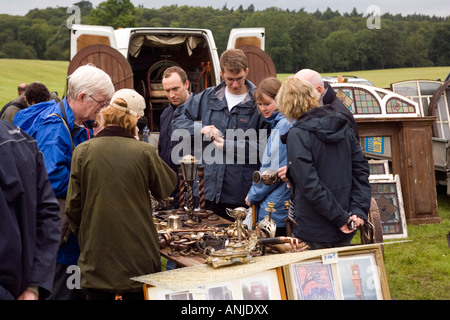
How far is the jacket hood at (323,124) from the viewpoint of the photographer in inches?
126

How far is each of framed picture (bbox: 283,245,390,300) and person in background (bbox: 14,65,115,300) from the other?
135 cm

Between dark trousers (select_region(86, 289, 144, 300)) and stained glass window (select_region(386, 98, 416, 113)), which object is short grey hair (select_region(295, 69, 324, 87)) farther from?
stained glass window (select_region(386, 98, 416, 113))

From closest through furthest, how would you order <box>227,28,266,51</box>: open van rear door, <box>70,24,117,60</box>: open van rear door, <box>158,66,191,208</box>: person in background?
<box>158,66,191,208</box>: person in background
<box>70,24,117,60</box>: open van rear door
<box>227,28,266,51</box>: open van rear door

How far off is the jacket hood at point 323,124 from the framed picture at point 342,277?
2.86 feet

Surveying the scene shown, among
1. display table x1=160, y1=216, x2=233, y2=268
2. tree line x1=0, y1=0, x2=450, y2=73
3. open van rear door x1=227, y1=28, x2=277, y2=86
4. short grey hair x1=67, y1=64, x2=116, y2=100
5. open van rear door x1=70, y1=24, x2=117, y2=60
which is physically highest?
tree line x1=0, y1=0, x2=450, y2=73

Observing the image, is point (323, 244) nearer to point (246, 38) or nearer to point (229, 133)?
point (229, 133)

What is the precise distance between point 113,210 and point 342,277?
1.18m

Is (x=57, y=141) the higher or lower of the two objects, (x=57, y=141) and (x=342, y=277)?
the higher

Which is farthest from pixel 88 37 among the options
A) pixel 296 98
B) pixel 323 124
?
pixel 323 124

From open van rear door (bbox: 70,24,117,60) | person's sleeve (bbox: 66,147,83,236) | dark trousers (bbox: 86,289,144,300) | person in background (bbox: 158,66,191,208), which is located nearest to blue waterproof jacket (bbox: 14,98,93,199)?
person's sleeve (bbox: 66,147,83,236)

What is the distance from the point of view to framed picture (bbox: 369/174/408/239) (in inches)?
269

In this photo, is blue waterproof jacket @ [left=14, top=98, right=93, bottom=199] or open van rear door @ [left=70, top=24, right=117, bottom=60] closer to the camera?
blue waterproof jacket @ [left=14, top=98, right=93, bottom=199]

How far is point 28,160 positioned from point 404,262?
4.96m

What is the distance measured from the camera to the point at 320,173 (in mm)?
3240
